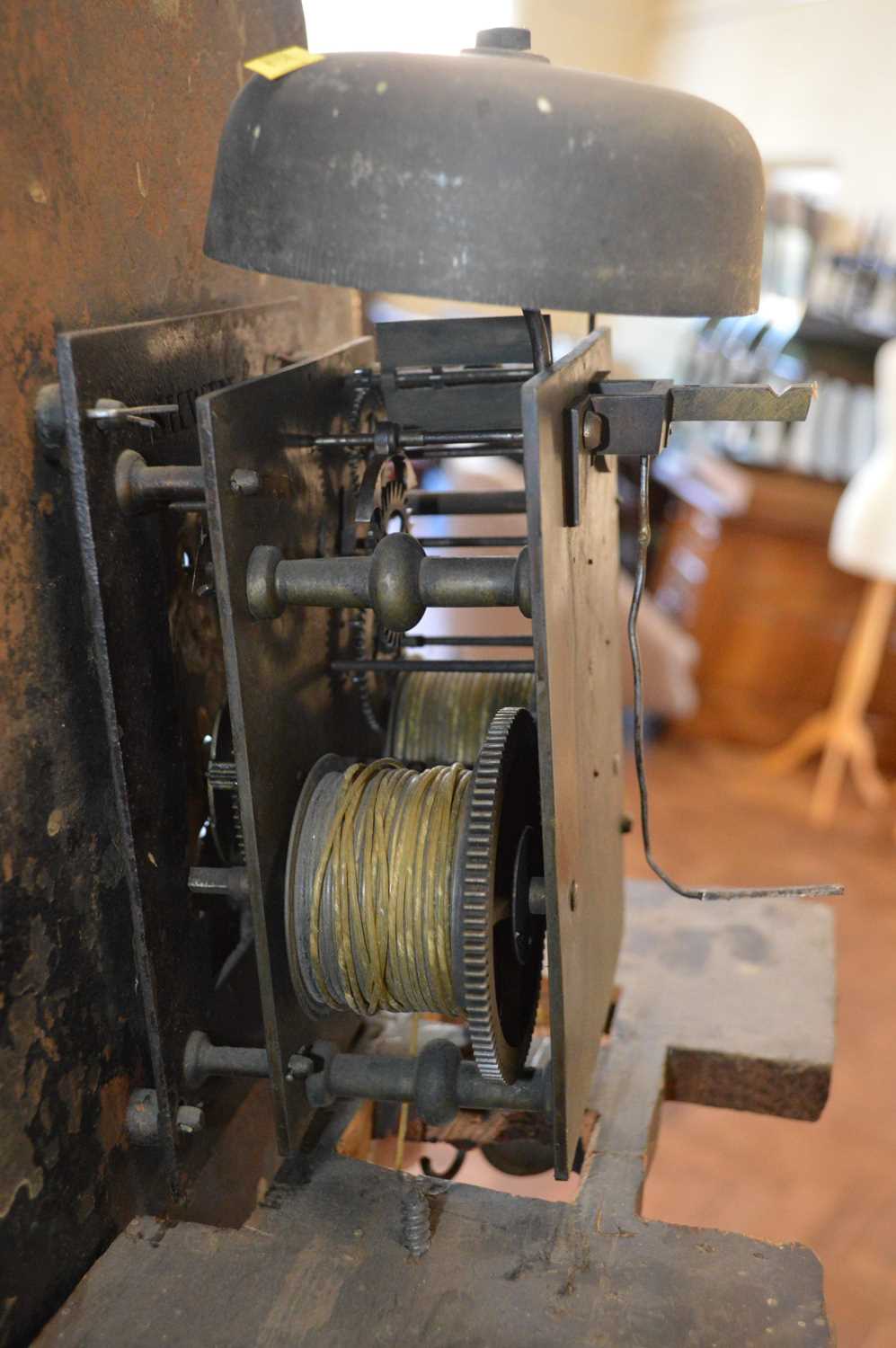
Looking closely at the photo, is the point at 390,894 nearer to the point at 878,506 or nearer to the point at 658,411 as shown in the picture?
the point at 658,411

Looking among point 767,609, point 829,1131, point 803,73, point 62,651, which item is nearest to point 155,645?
point 62,651

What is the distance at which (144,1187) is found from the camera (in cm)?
115

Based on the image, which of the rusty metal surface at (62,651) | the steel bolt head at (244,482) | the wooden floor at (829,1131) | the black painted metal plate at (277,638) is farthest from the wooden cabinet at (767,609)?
the steel bolt head at (244,482)

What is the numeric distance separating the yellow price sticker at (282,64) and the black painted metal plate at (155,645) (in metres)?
0.24

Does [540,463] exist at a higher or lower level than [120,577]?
higher

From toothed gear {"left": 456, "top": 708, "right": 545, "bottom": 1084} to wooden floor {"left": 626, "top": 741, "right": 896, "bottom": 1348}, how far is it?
0.63m

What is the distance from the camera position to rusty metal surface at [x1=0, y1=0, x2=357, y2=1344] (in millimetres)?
921

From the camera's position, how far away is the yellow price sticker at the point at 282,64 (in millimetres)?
885

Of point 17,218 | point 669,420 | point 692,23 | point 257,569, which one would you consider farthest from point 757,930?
point 692,23

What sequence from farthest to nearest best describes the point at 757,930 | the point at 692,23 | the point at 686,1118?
the point at 692,23, the point at 686,1118, the point at 757,930

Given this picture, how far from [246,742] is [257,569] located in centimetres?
15

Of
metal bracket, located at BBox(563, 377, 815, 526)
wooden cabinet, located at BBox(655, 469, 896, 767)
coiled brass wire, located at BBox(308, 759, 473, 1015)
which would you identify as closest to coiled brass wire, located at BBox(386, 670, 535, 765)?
coiled brass wire, located at BBox(308, 759, 473, 1015)

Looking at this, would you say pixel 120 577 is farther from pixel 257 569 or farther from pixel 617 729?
pixel 617 729

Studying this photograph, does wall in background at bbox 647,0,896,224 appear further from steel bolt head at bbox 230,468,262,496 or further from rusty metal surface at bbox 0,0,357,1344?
steel bolt head at bbox 230,468,262,496
